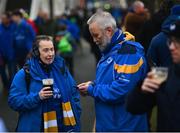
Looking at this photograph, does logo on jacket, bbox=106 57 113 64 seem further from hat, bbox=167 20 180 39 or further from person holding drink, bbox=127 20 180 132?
hat, bbox=167 20 180 39

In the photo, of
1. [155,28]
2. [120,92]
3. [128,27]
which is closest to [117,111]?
[120,92]

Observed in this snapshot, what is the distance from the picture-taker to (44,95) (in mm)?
5297

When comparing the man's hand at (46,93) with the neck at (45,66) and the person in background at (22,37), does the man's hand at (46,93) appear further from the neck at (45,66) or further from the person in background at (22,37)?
the person in background at (22,37)

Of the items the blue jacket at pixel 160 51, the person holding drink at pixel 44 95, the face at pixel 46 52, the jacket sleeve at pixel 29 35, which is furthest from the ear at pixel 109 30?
the jacket sleeve at pixel 29 35

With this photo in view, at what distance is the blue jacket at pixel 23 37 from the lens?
13.3 meters

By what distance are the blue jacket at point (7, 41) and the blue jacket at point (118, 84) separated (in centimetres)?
886

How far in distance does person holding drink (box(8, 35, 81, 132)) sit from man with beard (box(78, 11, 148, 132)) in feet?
2.06

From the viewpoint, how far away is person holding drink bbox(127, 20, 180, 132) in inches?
153

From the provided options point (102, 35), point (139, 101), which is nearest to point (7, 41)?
point (102, 35)

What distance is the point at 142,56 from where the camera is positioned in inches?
189

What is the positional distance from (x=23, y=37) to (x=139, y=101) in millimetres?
9420

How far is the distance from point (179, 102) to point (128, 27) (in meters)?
6.54

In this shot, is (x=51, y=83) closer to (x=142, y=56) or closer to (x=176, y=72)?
(x=142, y=56)

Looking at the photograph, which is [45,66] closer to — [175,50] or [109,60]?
[109,60]
